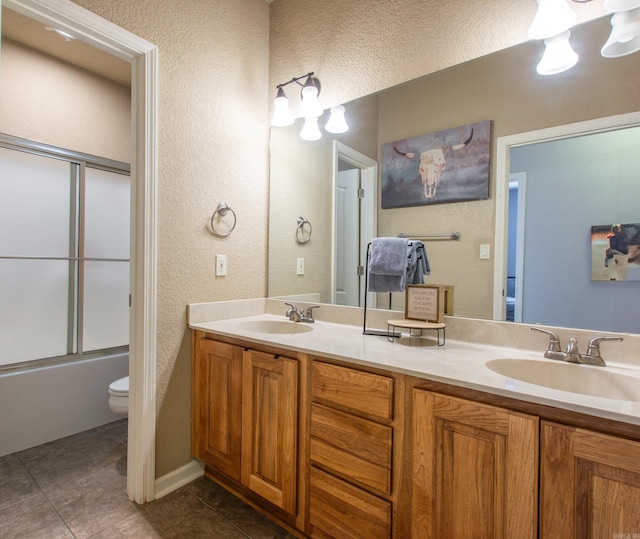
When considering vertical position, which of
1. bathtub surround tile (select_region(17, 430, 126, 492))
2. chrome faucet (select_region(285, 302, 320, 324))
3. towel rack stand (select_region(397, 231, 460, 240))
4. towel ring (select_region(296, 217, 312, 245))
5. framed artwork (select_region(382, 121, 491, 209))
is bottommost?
bathtub surround tile (select_region(17, 430, 126, 492))

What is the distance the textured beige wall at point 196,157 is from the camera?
1.66 meters

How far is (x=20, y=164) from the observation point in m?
2.22

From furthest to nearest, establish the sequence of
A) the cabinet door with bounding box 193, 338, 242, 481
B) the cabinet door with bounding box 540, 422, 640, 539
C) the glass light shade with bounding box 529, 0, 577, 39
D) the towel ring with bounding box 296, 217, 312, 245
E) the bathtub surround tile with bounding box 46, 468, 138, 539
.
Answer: the towel ring with bounding box 296, 217, 312, 245, the cabinet door with bounding box 193, 338, 242, 481, the bathtub surround tile with bounding box 46, 468, 138, 539, the glass light shade with bounding box 529, 0, 577, 39, the cabinet door with bounding box 540, 422, 640, 539

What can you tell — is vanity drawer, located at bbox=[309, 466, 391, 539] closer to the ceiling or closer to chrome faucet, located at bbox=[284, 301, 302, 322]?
chrome faucet, located at bbox=[284, 301, 302, 322]

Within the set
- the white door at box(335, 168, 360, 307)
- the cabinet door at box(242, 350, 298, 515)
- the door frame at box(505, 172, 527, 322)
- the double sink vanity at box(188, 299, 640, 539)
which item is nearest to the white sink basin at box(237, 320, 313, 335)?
the double sink vanity at box(188, 299, 640, 539)

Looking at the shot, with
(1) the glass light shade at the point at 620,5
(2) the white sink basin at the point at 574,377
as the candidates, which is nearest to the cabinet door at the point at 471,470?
(2) the white sink basin at the point at 574,377

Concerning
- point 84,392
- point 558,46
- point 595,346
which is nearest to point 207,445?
point 84,392

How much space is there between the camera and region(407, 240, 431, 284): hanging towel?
1521 millimetres

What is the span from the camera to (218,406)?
1.66 meters

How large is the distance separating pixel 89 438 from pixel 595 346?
2.77 meters

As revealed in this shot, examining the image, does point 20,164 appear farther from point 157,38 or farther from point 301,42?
point 301,42

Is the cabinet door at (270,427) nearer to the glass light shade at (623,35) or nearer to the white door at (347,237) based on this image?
the white door at (347,237)

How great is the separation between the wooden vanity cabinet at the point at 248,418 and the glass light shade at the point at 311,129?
1.30m

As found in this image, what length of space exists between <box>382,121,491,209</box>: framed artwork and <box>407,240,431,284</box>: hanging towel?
222 mm
